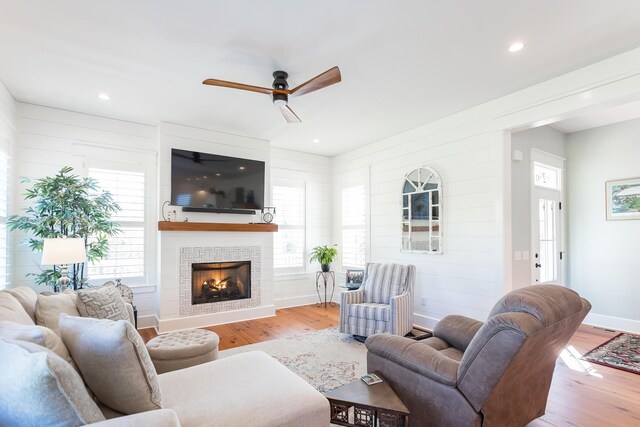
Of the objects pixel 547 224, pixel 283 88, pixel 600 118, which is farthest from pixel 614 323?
pixel 283 88

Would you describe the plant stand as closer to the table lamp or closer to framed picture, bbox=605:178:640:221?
the table lamp

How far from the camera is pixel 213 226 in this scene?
15.7 ft

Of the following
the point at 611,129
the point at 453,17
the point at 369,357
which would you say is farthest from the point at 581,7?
the point at 611,129

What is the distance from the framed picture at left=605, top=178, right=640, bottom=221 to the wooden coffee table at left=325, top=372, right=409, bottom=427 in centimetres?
489

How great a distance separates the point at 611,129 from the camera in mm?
4824

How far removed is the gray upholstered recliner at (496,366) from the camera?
5.28 feet

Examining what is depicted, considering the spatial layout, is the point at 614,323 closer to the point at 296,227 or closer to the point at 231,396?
the point at 296,227

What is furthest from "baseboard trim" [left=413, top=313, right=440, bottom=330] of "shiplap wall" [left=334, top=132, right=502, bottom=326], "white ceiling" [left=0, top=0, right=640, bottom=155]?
"white ceiling" [left=0, top=0, right=640, bottom=155]

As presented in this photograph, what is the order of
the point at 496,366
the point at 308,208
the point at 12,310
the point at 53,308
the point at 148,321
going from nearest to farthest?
the point at 496,366
the point at 12,310
the point at 53,308
the point at 148,321
the point at 308,208

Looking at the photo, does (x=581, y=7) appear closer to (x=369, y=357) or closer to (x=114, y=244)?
(x=369, y=357)

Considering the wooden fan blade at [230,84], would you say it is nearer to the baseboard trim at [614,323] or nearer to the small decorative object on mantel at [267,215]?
the small decorative object on mantel at [267,215]

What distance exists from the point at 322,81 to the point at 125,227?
11.7ft

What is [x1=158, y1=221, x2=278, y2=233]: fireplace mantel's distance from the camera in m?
4.44

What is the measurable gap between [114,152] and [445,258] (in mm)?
4751
